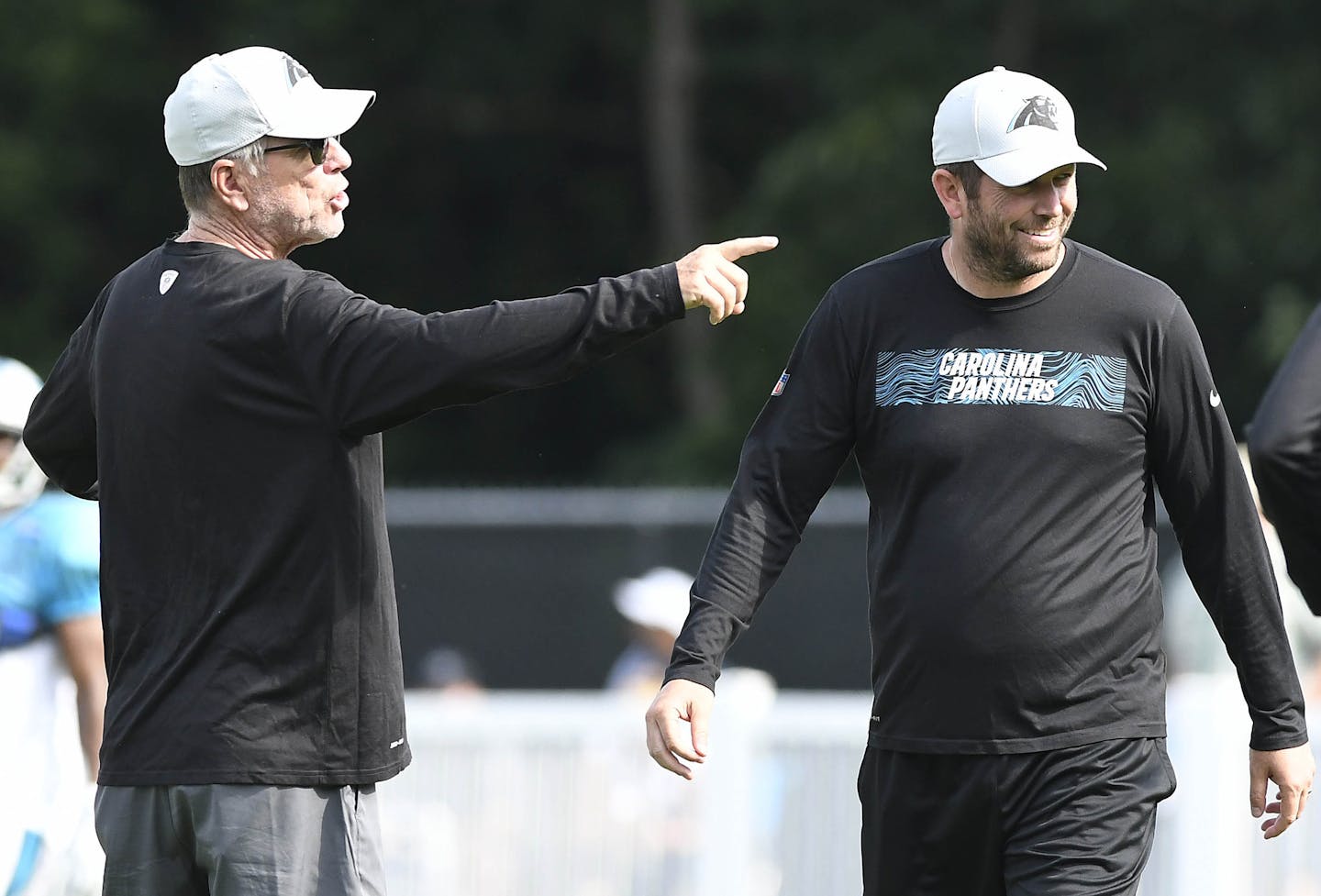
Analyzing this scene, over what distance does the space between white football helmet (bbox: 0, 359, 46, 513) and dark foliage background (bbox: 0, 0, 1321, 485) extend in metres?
11.2

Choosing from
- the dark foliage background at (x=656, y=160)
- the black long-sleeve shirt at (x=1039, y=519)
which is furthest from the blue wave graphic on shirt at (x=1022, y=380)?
the dark foliage background at (x=656, y=160)

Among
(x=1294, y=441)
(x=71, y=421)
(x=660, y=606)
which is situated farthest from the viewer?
(x=660, y=606)

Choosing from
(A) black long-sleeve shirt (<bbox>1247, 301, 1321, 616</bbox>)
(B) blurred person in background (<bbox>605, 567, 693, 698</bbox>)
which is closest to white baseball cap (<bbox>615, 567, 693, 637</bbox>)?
(B) blurred person in background (<bbox>605, 567, 693, 698</bbox>)

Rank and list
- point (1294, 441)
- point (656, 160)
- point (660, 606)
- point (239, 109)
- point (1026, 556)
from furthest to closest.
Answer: point (656, 160) < point (660, 606) < point (1026, 556) < point (239, 109) < point (1294, 441)

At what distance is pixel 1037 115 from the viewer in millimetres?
3953

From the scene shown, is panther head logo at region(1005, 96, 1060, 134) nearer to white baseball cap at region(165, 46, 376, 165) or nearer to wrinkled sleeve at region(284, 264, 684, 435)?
wrinkled sleeve at region(284, 264, 684, 435)

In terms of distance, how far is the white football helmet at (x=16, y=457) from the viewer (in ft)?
17.7

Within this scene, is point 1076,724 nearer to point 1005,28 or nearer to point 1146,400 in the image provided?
point 1146,400

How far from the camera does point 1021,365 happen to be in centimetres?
390

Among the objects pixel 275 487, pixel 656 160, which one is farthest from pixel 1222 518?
pixel 656 160

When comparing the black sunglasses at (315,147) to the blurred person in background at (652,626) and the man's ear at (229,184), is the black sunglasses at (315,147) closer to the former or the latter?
the man's ear at (229,184)

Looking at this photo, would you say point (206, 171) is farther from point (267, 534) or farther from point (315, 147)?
point (267, 534)

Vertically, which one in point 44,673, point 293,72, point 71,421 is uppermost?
point 293,72

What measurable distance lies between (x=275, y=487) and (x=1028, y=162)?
1.57 m
